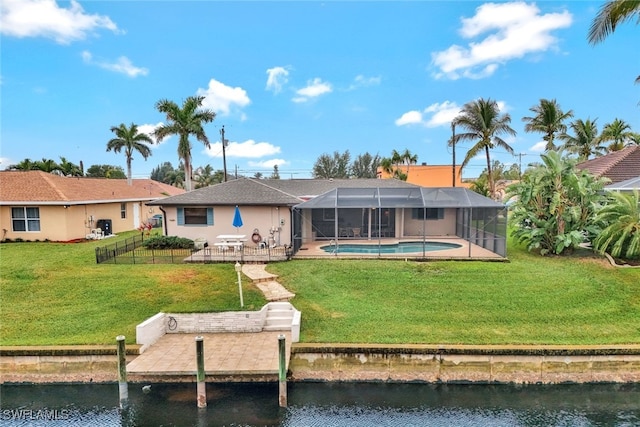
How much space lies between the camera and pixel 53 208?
20.0 metres

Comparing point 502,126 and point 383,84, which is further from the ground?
point 383,84

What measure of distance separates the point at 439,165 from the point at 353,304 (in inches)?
1356

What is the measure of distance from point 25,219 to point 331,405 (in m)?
20.6

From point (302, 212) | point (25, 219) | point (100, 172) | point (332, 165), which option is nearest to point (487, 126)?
point (302, 212)

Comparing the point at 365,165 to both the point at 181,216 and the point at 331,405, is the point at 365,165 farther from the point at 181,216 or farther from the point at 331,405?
the point at 331,405

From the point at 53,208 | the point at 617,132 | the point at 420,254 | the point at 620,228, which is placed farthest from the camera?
the point at 617,132

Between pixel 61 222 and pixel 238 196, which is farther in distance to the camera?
pixel 61 222

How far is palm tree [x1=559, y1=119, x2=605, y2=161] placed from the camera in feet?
103

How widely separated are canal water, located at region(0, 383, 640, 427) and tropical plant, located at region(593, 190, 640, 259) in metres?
7.29

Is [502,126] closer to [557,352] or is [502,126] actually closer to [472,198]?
[472,198]

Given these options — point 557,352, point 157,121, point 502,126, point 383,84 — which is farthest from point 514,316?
point 157,121

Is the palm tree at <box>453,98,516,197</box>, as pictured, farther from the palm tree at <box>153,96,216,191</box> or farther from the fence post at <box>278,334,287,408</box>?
the fence post at <box>278,334,287,408</box>

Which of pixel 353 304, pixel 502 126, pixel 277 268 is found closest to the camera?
pixel 353 304

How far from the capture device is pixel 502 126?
25.3 metres
